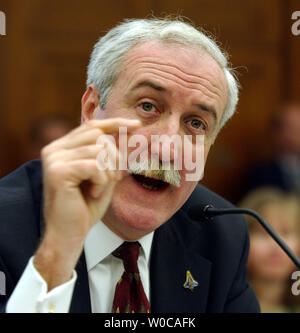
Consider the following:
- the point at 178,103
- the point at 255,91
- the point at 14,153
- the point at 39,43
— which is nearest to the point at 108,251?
the point at 178,103

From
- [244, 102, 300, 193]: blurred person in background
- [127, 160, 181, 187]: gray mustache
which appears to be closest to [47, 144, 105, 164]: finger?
[127, 160, 181, 187]: gray mustache

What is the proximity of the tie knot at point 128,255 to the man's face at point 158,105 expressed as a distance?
1.5 inches

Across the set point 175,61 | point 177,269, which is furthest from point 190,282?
point 175,61

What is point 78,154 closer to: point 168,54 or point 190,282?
point 168,54

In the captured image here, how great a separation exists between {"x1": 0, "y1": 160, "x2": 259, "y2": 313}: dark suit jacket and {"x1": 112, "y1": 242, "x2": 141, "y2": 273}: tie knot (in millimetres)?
121

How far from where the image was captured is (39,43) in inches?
174

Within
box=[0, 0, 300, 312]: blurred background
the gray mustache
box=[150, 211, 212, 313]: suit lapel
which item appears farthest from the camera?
box=[0, 0, 300, 312]: blurred background

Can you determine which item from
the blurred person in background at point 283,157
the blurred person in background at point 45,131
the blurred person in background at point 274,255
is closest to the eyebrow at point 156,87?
the blurred person in background at point 274,255

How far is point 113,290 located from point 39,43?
9.57ft

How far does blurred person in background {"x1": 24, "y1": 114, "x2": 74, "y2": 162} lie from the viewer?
3.93 m

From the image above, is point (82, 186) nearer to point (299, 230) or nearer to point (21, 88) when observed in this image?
point (299, 230)

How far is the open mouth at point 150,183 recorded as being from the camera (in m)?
1.80

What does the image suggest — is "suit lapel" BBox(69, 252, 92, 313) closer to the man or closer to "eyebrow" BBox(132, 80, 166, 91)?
the man

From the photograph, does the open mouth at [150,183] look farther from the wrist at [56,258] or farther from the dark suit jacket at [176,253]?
the wrist at [56,258]
